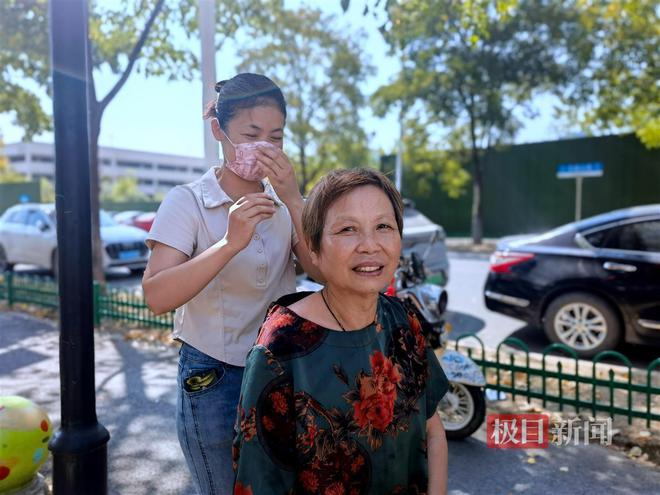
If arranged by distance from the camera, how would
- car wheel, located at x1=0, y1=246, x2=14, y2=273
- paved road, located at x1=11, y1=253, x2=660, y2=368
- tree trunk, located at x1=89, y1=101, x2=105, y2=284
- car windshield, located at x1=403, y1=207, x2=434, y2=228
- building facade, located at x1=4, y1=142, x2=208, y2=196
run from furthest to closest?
1. building facade, located at x1=4, y1=142, x2=208, y2=196
2. car wheel, located at x1=0, y1=246, x2=14, y2=273
3. tree trunk, located at x1=89, y1=101, x2=105, y2=284
4. car windshield, located at x1=403, y1=207, x2=434, y2=228
5. paved road, located at x1=11, y1=253, x2=660, y2=368

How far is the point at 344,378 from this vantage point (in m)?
1.46

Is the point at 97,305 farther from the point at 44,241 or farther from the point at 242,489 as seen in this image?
the point at 242,489

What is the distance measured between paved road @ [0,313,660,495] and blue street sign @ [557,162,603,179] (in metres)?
19.3

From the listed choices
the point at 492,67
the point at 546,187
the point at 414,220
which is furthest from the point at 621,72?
the point at 414,220

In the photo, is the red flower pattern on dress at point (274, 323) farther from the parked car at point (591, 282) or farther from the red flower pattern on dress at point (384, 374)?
the parked car at point (591, 282)

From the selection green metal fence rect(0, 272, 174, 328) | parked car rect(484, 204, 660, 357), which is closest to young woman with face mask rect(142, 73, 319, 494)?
green metal fence rect(0, 272, 174, 328)

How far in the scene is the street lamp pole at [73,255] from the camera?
7.84 feet

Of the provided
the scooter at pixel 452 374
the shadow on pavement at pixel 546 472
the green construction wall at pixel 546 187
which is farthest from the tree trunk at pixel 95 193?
the green construction wall at pixel 546 187

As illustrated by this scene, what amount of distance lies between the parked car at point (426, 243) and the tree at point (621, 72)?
10.8 meters

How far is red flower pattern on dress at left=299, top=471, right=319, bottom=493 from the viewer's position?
4.66 feet

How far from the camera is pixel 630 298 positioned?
572cm

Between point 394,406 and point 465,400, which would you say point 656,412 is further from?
point 394,406

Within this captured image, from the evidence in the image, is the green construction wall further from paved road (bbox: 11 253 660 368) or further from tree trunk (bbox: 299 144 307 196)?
paved road (bbox: 11 253 660 368)

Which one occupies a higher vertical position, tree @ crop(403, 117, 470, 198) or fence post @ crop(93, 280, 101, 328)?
tree @ crop(403, 117, 470, 198)
